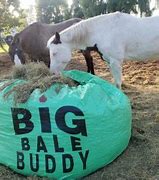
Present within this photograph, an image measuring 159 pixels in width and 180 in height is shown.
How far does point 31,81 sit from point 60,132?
603 millimetres

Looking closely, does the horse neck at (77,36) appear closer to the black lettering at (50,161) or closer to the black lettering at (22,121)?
the black lettering at (22,121)

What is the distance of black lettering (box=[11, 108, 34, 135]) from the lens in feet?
8.34

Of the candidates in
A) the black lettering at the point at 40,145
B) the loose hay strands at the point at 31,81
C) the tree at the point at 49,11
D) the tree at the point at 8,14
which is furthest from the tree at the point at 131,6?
the black lettering at the point at 40,145

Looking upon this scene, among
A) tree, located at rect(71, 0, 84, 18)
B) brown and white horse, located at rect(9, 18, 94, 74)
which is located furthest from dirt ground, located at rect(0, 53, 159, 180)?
tree, located at rect(71, 0, 84, 18)

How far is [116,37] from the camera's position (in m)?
4.23

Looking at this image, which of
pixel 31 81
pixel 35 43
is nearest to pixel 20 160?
pixel 31 81

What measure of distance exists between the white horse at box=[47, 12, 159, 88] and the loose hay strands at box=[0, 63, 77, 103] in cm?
122

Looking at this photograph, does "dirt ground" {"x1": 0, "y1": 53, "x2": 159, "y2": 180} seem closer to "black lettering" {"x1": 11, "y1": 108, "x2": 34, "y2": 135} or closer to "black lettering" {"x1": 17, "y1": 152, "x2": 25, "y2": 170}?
"black lettering" {"x1": 17, "y1": 152, "x2": 25, "y2": 170}

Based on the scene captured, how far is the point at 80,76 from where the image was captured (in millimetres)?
3229

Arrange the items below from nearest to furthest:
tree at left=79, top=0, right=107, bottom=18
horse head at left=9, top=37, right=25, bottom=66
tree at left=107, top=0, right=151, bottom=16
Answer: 1. horse head at left=9, top=37, right=25, bottom=66
2. tree at left=107, top=0, right=151, bottom=16
3. tree at left=79, top=0, right=107, bottom=18

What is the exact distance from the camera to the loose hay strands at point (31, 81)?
2625mm

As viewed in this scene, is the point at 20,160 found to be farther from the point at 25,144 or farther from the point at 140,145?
the point at 140,145

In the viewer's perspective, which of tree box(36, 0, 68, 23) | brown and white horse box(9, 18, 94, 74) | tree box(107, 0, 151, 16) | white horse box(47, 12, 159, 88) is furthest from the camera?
tree box(36, 0, 68, 23)

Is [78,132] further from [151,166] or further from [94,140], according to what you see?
[151,166]
